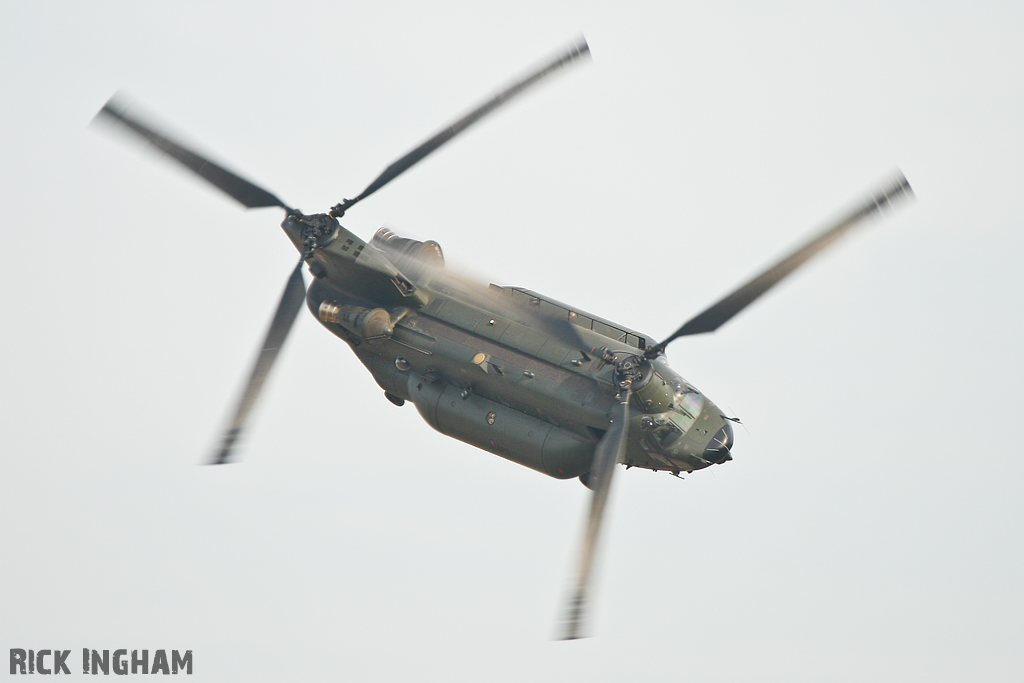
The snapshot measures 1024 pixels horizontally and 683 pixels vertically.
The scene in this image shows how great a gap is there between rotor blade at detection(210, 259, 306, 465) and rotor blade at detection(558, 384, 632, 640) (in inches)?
527

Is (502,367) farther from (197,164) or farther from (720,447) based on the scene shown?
(197,164)

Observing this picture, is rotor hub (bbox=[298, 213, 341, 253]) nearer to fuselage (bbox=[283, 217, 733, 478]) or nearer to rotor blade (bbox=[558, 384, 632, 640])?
fuselage (bbox=[283, 217, 733, 478])

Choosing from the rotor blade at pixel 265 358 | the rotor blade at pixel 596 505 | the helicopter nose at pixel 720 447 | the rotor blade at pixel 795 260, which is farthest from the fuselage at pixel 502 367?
the rotor blade at pixel 795 260

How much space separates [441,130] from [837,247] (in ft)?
54.7

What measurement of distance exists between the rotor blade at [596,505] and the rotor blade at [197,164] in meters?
16.5

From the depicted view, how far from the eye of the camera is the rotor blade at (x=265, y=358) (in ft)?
175

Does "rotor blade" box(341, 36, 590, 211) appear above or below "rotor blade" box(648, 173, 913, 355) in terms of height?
above

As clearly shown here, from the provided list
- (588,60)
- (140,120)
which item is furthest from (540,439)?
(140,120)

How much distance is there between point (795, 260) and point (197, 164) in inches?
961

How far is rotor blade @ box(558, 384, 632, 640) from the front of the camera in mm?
47750

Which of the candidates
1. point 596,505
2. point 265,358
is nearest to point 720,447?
point 596,505

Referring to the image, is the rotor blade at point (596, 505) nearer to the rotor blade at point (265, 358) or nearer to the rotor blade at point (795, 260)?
the rotor blade at point (795, 260)

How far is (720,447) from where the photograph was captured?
183ft

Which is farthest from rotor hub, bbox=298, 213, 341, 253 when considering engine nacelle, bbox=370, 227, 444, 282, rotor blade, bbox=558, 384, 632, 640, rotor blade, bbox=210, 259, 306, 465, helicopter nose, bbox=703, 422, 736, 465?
helicopter nose, bbox=703, 422, 736, 465
